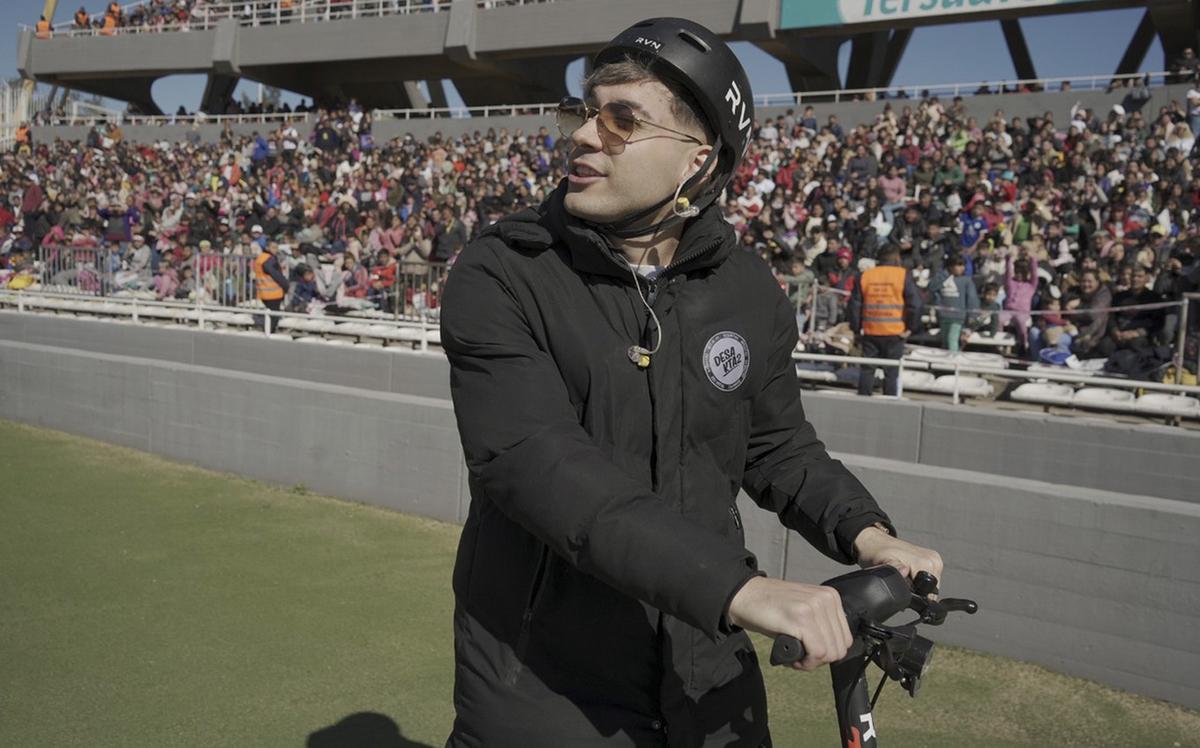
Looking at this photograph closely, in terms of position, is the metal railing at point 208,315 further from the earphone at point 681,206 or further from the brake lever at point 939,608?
the brake lever at point 939,608

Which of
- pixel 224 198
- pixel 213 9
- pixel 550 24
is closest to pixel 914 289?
pixel 224 198

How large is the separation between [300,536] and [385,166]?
18.4 m

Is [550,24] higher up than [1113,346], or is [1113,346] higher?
[550,24]

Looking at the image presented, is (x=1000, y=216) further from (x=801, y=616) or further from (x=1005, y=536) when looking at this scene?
(x=801, y=616)

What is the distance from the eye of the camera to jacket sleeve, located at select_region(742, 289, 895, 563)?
2273 mm

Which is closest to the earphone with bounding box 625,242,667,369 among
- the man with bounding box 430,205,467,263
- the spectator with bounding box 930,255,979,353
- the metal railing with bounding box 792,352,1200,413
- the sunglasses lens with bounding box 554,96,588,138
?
the sunglasses lens with bounding box 554,96,588,138

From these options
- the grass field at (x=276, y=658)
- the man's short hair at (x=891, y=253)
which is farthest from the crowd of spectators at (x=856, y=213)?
the grass field at (x=276, y=658)

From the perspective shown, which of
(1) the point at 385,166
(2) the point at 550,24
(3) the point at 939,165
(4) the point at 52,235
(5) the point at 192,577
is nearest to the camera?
(5) the point at 192,577

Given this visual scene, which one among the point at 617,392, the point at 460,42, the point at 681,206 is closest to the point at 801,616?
the point at 617,392

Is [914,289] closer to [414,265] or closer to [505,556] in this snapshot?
[414,265]

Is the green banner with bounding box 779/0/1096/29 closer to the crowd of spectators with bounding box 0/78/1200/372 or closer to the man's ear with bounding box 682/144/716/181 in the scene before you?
the crowd of spectators with bounding box 0/78/1200/372

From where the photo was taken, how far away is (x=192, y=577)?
6082mm

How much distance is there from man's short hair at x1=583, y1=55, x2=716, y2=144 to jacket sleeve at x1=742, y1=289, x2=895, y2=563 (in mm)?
467

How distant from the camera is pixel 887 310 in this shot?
396 inches
